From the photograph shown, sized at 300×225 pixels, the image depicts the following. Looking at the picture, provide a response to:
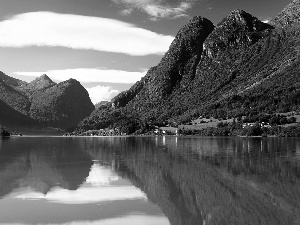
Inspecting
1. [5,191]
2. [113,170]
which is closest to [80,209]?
[5,191]

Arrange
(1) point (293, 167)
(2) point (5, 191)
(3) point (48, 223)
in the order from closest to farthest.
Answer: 1. (3) point (48, 223)
2. (2) point (5, 191)
3. (1) point (293, 167)

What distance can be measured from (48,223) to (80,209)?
3104 millimetres

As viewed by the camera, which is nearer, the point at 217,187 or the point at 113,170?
the point at 217,187

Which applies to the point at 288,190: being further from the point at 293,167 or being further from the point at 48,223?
the point at 48,223

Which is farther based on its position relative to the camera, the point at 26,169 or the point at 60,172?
the point at 26,169

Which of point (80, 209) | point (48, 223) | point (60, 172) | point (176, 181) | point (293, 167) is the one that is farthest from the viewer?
point (293, 167)

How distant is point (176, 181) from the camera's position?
3322 centimetres

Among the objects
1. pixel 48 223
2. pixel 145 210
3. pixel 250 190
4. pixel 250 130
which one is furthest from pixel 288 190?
pixel 250 130

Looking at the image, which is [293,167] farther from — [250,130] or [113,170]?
[250,130]

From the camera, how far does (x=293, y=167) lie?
136 ft

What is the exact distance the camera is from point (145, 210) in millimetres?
22984

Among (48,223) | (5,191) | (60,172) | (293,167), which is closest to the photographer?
(48,223)

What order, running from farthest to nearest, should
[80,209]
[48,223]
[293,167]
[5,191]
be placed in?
[293,167] → [5,191] → [80,209] → [48,223]

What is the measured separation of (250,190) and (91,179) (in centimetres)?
1366
